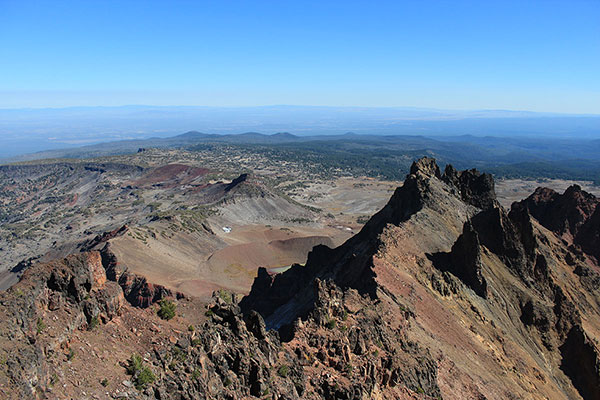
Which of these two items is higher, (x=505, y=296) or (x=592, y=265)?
(x=505, y=296)

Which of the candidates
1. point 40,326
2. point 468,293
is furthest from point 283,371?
point 468,293

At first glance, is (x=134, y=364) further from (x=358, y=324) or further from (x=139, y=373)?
(x=358, y=324)

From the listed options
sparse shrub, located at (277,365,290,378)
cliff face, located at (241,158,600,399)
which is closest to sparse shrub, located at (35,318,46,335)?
sparse shrub, located at (277,365,290,378)

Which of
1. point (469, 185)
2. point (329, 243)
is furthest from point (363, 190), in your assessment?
point (469, 185)

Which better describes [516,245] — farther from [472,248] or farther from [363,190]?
[363,190]

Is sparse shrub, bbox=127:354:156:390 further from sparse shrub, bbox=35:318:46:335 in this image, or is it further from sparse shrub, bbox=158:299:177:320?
sparse shrub, bbox=158:299:177:320

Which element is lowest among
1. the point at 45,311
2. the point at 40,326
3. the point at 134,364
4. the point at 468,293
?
the point at 468,293

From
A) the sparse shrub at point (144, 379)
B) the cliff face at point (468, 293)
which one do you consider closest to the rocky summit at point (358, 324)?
the sparse shrub at point (144, 379)

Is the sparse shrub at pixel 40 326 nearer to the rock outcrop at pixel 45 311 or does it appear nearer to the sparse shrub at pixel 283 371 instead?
the rock outcrop at pixel 45 311
